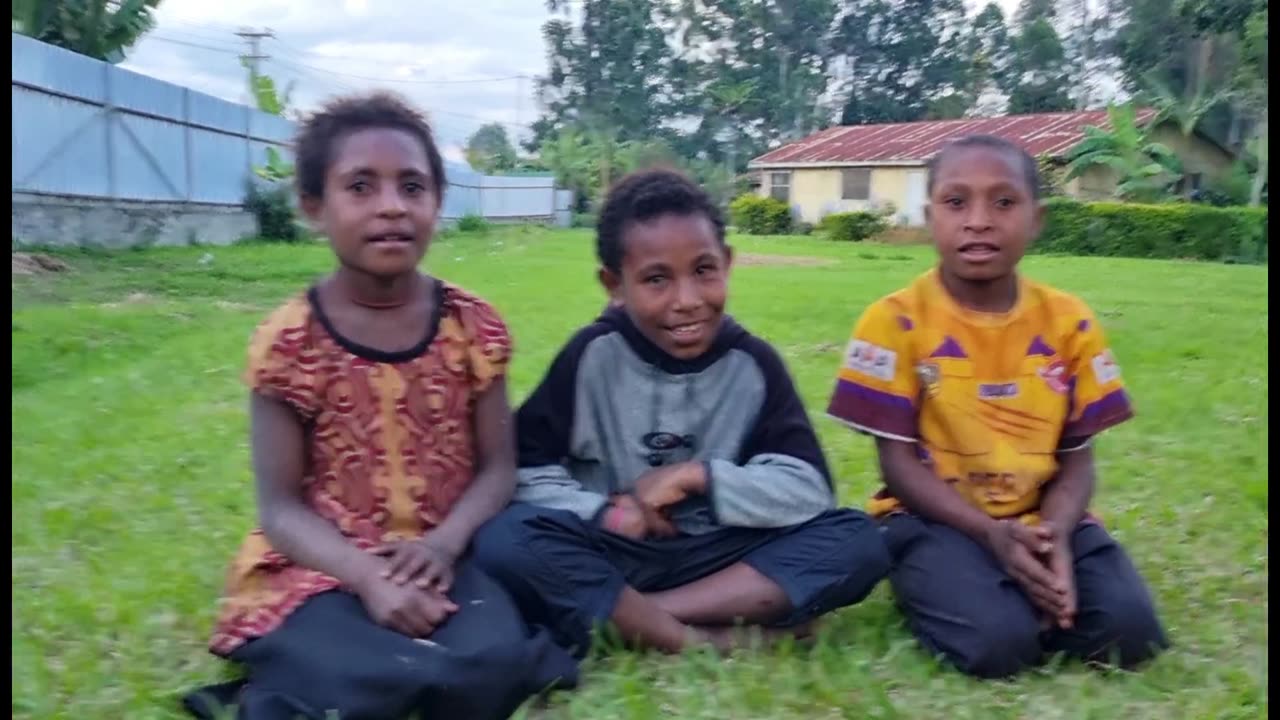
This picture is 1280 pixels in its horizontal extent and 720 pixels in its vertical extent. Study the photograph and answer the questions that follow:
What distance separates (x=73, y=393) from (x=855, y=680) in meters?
3.85

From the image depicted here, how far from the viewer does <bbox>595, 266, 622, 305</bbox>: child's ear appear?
274cm

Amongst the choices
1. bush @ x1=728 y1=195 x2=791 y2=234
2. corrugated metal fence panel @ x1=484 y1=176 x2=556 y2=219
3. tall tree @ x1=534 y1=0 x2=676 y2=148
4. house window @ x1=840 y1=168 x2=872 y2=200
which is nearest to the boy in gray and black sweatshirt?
corrugated metal fence panel @ x1=484 y1=176 x2=556 y2=219

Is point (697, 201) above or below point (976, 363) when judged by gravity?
above

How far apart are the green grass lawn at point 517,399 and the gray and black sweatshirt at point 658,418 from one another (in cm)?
38

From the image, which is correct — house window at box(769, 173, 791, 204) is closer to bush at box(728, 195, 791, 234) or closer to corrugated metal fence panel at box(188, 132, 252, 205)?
bush at box(728, 195, 791, 234)

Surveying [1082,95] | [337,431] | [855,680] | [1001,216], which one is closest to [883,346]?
[1001,216]

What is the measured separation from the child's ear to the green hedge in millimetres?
18378

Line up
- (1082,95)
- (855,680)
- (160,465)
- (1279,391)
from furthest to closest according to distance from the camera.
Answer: (1082,95) → (160,465) → (1279,391) → (855,680)

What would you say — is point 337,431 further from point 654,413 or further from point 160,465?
point 160,465

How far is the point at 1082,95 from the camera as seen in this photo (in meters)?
39.9

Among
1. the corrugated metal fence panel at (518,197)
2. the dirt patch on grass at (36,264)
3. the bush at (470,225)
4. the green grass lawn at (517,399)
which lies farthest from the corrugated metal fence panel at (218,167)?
the corrugated metal fence panel at (518,197)

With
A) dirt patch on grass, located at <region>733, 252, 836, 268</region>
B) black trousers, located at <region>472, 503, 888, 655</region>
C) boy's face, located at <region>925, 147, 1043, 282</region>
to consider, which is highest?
boy's face, located at <region>925, 147, 1043, 282</region>

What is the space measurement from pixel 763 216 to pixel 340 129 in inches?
1108

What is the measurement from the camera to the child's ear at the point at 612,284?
2738 millimetres
